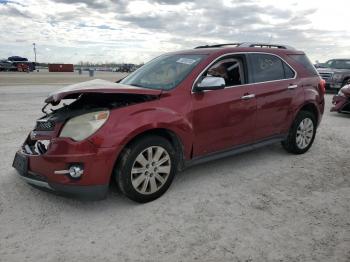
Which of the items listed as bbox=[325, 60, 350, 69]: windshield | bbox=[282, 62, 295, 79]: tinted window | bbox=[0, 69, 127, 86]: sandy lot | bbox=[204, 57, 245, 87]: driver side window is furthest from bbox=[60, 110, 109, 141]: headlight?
bbox=[0, 69, 127, 86]: sandy lot

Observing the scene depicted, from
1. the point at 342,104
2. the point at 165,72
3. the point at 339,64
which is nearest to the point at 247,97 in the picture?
the point at 165,72

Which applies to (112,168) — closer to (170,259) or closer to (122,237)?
(122,237)

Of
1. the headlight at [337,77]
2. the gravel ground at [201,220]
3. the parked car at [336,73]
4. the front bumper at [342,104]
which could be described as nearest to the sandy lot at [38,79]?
the parked car at [336,73]

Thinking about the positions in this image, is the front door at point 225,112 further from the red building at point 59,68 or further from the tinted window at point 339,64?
the red building at point 59,68

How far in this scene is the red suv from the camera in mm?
3500

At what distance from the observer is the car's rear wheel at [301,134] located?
18.5 feet

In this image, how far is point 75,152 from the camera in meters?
3.43

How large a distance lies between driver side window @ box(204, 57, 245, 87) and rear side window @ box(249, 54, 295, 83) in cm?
21

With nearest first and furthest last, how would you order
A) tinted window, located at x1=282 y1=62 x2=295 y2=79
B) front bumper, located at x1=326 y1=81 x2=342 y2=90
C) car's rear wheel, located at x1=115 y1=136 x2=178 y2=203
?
car's rear wheel, located at x1=115 y1=136 x2=178 y2=203
tinted window, located at x1=282 y1=62 x2=295 y2=79
front bumper, located at x1=326 y1=81 x2=342 y2=90

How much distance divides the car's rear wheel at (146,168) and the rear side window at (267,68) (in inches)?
73.5

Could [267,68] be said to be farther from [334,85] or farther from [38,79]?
Result: [38,79]

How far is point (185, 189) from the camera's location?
4.32m

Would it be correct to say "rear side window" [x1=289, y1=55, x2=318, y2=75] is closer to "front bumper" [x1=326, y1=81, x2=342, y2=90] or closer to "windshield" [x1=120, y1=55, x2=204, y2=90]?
"windshield" [x1=120, y1=55, x2=204, y2=90]

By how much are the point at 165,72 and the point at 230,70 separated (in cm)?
90
